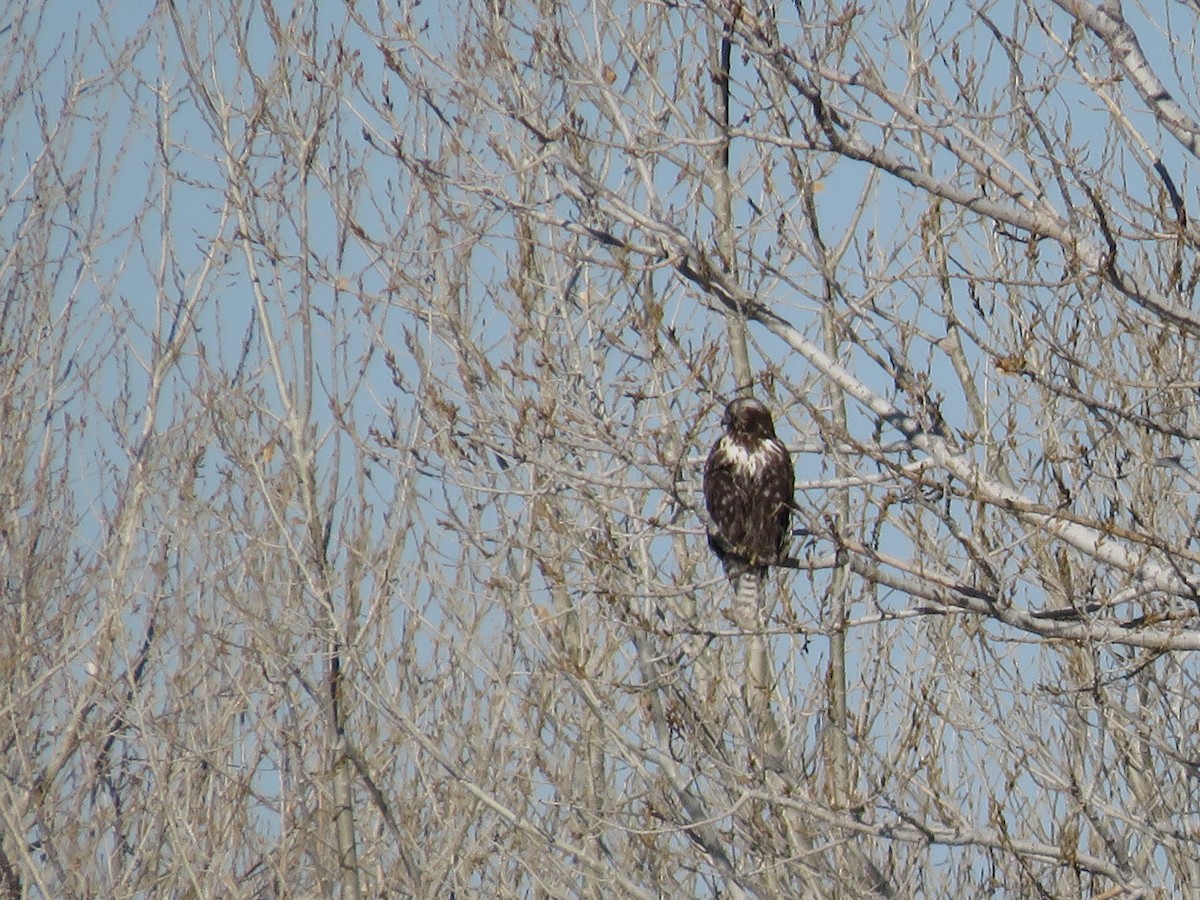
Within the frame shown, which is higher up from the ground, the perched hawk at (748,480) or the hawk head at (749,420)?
the hawk head at (749,420)

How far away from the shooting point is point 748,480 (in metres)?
6.17

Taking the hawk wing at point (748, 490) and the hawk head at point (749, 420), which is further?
the hawk head at point (749, 420)

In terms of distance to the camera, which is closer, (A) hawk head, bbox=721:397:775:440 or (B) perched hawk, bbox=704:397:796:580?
(B) perched hawk, bbox=704:397:796:580

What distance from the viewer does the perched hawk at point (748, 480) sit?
605 centimetres

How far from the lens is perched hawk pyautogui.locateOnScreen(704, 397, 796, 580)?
6047mm

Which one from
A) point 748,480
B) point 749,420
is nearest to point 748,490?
point 748,480

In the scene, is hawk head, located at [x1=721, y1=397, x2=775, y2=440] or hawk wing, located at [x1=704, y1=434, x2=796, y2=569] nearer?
hawk wing, located at [x1=704, y1=434, x2=796, y2=569]

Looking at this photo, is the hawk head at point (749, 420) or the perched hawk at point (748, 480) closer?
the perched hawk at point (748, 480)

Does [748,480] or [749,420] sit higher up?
[749,420]

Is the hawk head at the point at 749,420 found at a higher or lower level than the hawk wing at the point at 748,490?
higher

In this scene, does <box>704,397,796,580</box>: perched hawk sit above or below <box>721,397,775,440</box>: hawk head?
below

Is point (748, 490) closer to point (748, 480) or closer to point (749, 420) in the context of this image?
point (748, 480)

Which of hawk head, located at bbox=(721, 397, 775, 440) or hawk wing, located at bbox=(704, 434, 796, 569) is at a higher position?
hawk head, located at bbox=(721, 397, 775, 440)

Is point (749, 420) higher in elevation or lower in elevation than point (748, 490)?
higher
